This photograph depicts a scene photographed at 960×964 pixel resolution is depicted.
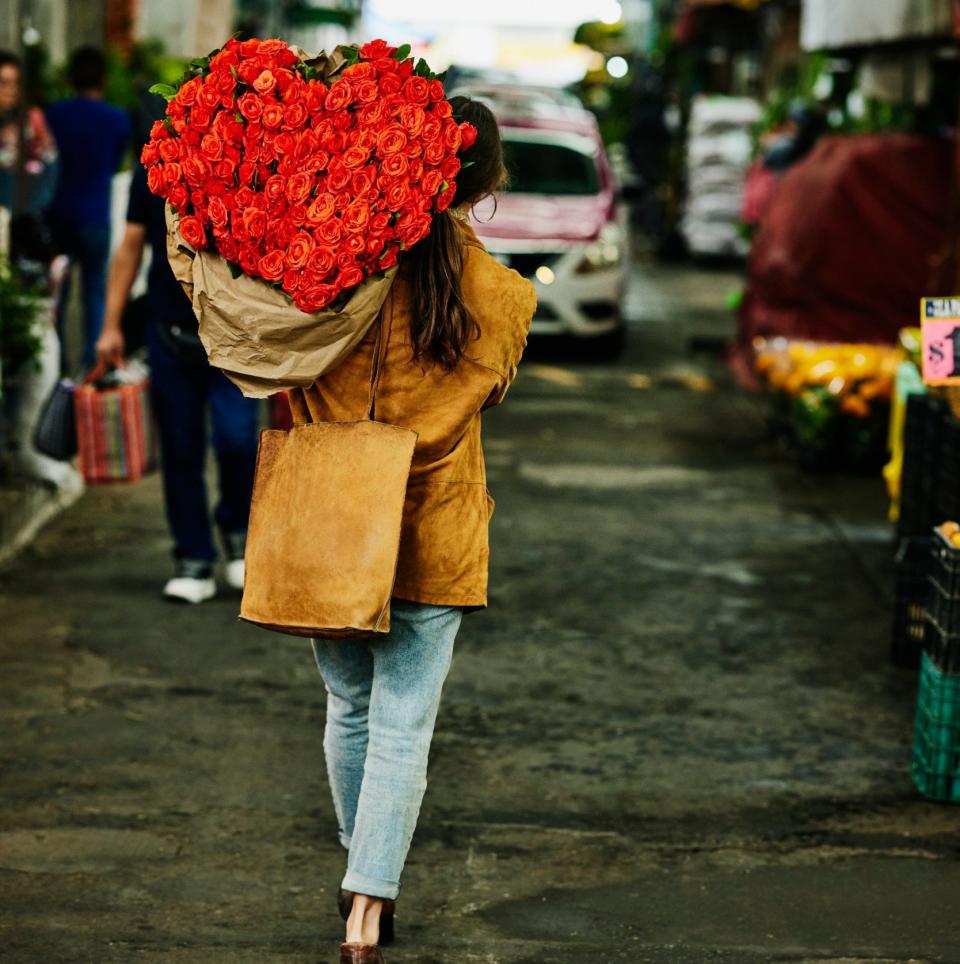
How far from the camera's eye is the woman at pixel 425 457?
363 centimetres

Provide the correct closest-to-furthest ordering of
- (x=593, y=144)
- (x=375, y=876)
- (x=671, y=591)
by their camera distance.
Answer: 1. (x=375, y=876)
2. (x=671, y=591)
3. (x=593, y=144)

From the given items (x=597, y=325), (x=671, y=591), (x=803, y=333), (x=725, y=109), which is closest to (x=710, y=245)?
(x=725, y=109)

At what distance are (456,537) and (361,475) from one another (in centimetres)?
27

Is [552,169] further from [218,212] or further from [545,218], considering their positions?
[218,212]

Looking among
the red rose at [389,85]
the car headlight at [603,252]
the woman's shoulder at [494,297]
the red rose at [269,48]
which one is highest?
the red rose at [269,48]

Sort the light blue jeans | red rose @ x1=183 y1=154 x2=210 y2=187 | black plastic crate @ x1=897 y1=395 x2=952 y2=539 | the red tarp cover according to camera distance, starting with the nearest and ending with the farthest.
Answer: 1. red rose @ x1=183 y1=154 x2=210 y2=187
2. the light blue jeans
3. black plastic crate @ x1=897 y1=395 x2=952 y2=539
4. the red tarp cover

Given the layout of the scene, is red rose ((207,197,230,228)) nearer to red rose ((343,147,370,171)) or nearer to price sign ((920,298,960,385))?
red rose ((343,147,370,171))

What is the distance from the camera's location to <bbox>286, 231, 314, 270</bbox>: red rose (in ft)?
11.4

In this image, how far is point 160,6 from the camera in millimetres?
22438

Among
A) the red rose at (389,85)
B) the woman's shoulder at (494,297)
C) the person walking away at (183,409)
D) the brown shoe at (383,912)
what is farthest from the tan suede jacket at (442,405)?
the person walking away at (183,409)

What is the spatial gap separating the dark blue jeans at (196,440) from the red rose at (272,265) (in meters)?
3.19

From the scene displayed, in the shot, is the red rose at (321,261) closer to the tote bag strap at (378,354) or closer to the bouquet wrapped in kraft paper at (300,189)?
the bouquet wrapped in kraft paper at (300,189)

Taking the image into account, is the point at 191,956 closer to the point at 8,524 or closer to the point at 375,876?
the point at 375,876

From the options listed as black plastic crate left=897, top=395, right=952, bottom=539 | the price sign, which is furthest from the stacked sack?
the price sign
